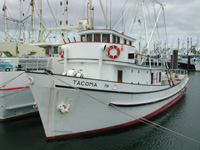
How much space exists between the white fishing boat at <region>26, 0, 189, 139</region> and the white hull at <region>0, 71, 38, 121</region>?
3702mm

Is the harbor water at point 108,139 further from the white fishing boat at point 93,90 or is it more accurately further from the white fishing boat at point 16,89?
the white fishing boat at point 16,89

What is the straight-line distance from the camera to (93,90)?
8164 mm

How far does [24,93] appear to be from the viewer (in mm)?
12008

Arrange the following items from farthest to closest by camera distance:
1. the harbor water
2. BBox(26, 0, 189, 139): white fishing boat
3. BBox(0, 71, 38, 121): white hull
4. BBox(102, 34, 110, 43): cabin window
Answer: BBox(0, 71, 38, 121): white hull, BBox(102, 34, 110, 43): cabin window, the harbor water, BBox(26, 0, 189, 139): white fishing boat

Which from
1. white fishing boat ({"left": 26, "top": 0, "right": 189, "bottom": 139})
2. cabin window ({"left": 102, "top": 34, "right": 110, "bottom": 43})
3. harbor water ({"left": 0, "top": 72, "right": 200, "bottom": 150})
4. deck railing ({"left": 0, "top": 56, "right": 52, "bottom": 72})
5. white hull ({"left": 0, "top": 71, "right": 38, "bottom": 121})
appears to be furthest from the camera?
deck railing ({"left": 0, "top": 56, "right": 52, "bottom": 72})

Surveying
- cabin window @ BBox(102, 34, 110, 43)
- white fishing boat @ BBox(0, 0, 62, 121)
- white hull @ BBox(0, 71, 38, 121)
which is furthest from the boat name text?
white hull @ BBox(0, 71, 38, 121)

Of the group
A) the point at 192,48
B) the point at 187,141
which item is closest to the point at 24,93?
the point at 187,141

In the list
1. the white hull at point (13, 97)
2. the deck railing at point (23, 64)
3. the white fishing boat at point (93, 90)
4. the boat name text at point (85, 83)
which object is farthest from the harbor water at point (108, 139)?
the deck railing at point (23, 64)

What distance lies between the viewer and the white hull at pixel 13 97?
1107 cm

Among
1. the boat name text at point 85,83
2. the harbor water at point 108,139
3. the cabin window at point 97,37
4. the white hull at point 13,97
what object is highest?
the cabin window at point 97,37

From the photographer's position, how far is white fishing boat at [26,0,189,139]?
7.85m

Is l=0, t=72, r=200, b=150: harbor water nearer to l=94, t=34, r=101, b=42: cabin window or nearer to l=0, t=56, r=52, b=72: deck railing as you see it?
l=0, t=56, r=52, b=72: deck railing

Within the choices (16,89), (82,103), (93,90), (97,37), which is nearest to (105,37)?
(97,37)

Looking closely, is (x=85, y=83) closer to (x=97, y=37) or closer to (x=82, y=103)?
(x=82, y=103)
